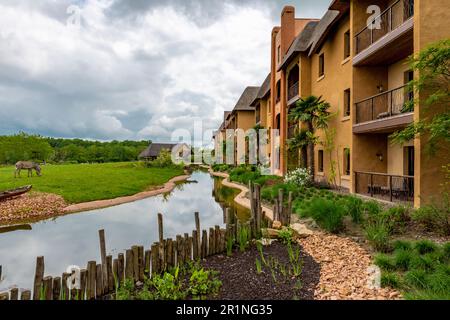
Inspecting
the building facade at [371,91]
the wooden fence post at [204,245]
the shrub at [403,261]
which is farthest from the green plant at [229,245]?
the building facade at [371,91]

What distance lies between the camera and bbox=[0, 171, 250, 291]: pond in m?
8.40

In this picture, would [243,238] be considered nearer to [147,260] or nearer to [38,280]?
[147,260]

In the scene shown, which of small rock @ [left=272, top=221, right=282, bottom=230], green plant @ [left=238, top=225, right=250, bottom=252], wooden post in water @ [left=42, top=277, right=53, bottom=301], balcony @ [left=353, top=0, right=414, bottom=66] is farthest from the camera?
balcony @ [left=353, top=0, right=414, bottom=66]

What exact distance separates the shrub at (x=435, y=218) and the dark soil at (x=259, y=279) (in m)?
3.61

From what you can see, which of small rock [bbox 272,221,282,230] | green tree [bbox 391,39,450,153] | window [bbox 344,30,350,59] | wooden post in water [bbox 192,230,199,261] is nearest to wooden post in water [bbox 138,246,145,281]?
wooden post in water [bbox 192,230,199,261]

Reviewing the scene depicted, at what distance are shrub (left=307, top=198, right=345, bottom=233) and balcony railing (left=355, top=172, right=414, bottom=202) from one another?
3.89m

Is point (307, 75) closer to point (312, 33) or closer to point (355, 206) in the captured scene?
point (312, 33)

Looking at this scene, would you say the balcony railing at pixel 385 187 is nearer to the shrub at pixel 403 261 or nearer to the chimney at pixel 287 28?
the shrub at pixel 403 261

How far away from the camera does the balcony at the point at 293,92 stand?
74.7 ft

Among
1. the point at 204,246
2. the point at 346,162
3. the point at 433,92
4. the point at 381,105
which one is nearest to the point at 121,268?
the point at 204,246

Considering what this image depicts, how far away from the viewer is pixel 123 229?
12.1m

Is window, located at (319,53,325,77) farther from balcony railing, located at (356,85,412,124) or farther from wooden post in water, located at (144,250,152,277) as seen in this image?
wooden post in water, located at (144,250,152,277)

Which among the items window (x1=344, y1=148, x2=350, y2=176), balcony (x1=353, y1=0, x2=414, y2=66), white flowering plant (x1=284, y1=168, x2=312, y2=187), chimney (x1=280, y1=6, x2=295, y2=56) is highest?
chimney (x1=280, y1=6, x2=295, y2=56)

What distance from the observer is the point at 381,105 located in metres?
13.7
